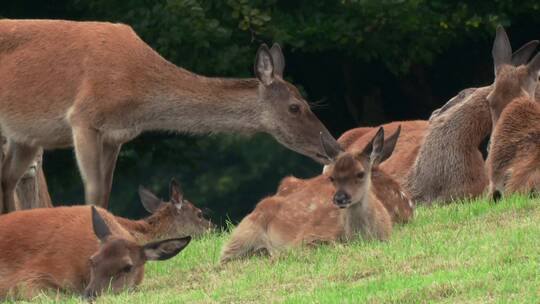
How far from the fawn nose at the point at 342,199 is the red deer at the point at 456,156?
3.15m

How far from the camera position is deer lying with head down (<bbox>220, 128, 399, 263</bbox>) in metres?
11.0

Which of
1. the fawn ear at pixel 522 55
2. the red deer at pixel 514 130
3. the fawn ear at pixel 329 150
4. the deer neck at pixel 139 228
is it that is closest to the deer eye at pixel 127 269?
the fawn ear at pixel 329 150

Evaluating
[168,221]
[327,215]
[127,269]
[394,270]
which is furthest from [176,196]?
[394,270]

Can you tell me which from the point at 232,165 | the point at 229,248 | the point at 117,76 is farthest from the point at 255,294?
the point at 232,165

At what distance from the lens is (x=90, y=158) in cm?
1316

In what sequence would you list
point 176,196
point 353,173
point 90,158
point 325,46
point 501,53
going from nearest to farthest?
point 353,173 < point 90,158 < point 501,53 < point 176,196 < point 325,46

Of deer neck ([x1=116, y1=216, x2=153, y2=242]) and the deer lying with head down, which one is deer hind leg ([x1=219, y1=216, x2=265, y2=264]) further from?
deer neck ([x1=116, y1=216, x2=153, y2=242])

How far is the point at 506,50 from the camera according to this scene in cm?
1329

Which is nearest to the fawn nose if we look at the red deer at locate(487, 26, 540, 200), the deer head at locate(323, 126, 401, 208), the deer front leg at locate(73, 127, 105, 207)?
the deer head at locate(323, 126, 401, 208)

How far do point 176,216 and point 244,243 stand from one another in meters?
2.80

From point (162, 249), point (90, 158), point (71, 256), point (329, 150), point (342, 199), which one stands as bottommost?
point (90, 158)

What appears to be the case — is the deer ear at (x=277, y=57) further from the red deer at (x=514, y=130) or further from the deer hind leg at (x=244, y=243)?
the deer hind leg at (x=244, y=243)

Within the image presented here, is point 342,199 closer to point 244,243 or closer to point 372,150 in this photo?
point 372,150

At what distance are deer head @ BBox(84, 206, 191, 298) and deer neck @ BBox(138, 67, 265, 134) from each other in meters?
3.37
